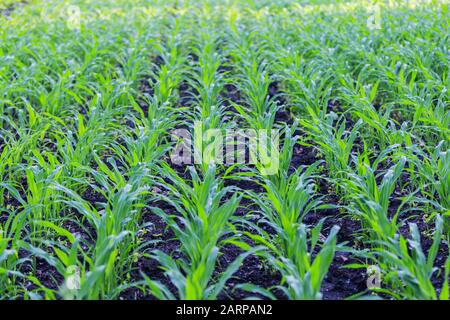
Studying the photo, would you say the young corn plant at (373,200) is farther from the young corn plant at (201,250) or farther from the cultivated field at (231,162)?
the young corn plant at (201,250)

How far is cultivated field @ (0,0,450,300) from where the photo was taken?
2.83m

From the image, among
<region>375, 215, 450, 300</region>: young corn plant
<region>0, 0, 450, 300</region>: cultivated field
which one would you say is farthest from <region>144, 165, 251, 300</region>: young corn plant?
<region>375, 215, 450, 300</region>: young corn plant

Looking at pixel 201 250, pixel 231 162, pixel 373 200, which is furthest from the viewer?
pixel 231 162

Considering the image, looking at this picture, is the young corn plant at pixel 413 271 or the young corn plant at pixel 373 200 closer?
the young corn plant at pixel 413 271

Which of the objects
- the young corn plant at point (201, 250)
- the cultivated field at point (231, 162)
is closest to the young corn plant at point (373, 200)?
the cultivated field at point (231, 162)

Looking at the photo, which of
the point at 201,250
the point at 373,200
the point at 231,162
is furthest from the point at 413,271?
the point at 231,162

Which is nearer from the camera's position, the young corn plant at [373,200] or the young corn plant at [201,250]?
the young corn plant at [201,250]

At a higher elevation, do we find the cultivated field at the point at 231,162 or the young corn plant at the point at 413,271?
the cultivated field at the point at 231,162

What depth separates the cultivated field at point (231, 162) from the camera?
2.83 meters

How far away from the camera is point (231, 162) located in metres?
4.14

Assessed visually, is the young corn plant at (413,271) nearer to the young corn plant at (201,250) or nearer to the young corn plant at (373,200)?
the young corn plant at (373,200)

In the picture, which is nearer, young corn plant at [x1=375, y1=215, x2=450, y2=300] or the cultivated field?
young corn plant at [x1=375, y1=215, x2=450, y2=300]

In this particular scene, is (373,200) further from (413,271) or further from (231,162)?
(231,162)

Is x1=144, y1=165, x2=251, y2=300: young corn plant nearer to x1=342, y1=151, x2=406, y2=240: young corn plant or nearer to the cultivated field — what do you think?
the cultivated field
